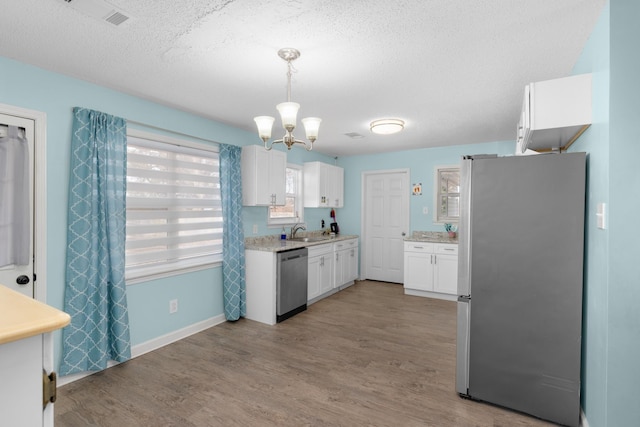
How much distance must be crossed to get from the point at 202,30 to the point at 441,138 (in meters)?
3.86

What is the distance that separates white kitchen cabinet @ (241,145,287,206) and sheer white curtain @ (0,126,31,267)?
7.10 ft

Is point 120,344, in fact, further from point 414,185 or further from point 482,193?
point 414,185

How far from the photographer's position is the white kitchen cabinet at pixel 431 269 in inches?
197

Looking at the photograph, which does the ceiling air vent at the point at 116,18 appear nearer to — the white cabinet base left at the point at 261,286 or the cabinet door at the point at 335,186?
the white cabinet base left at the point at 261,286

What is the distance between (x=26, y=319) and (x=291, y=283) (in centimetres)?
325

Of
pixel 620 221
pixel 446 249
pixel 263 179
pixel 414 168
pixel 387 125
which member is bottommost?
pixel 446 249

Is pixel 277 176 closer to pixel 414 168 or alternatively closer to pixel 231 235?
pixel 231 235

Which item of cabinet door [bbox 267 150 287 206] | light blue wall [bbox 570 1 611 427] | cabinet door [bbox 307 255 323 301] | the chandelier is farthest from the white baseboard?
light blue wall [bbox 570 1 611 427]

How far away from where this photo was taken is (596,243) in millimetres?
1905

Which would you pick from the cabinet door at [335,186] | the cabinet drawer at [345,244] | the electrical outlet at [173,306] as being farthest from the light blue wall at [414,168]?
the electrical outlet at [173,306]

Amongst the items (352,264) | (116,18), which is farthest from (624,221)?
(352,264)

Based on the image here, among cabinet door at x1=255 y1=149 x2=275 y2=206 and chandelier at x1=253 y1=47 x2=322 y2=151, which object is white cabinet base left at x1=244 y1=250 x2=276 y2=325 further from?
chandelier at x1=253 y1=47 x2=322 y2=151

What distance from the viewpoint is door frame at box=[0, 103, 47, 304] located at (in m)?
2.46

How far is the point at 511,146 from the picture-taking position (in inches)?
197
